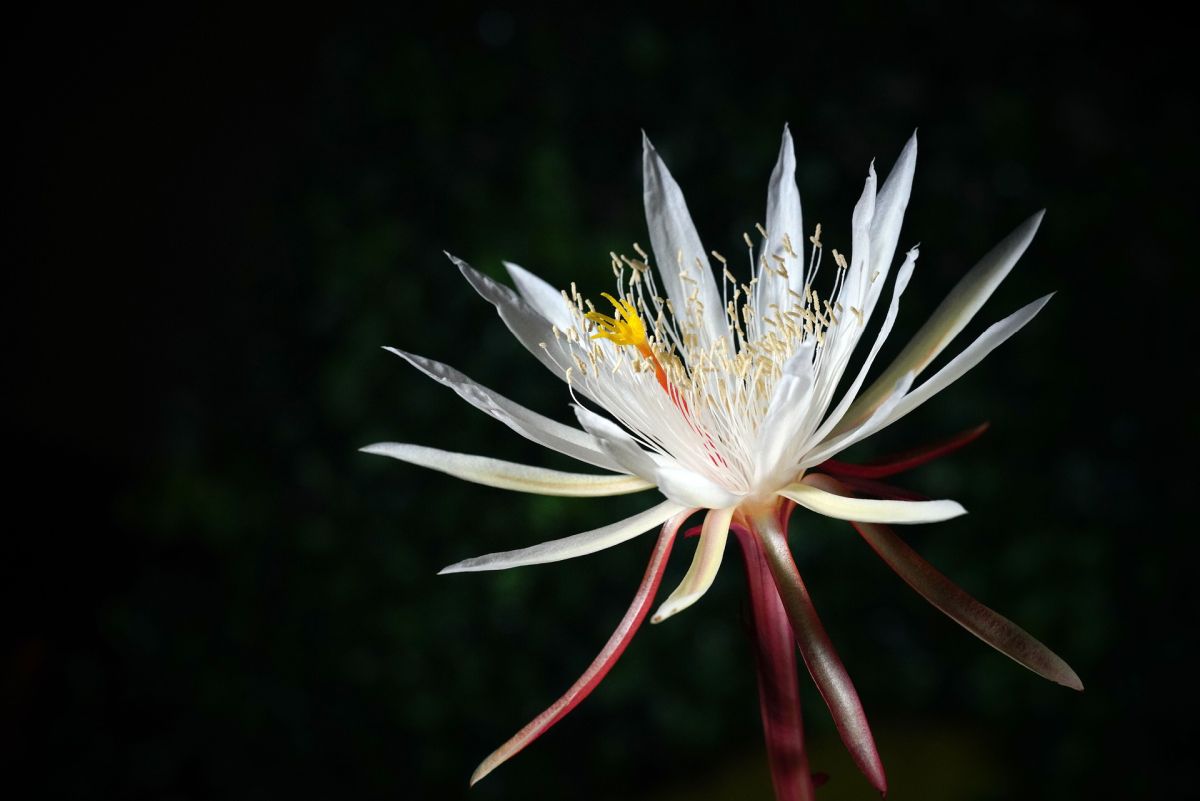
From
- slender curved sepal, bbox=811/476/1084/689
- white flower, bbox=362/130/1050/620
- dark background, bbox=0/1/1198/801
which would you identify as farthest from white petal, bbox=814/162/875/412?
dark background, bbox=0/1/1198/801

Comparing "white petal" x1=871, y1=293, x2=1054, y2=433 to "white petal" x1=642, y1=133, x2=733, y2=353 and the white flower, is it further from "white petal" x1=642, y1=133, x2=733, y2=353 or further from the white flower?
"white petal" x1=642, y1=133, x2=733, y2=353

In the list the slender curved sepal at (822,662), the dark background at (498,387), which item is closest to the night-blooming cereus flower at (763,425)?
the slender curved sepal at (822,662)

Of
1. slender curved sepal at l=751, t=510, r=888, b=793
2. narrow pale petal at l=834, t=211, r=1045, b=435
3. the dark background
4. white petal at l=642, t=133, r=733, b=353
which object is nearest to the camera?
slender curved sepal at l=751, t=510, r=888, b=793

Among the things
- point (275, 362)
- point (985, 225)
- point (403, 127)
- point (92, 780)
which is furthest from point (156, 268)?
point (985, 225)

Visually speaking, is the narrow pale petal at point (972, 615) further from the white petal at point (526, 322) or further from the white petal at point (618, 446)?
the white petal at point (526, 322)

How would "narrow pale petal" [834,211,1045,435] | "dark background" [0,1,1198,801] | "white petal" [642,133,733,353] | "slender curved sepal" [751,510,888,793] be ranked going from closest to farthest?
"slender curved sepal" [751,510,888,793] → "narrow pale petal" [834,211,1045,435] → "white petal" [642,133,733,353] → "dark background" [0,1,1198,801]

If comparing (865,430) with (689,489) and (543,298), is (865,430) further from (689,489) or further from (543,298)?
(543,298)
